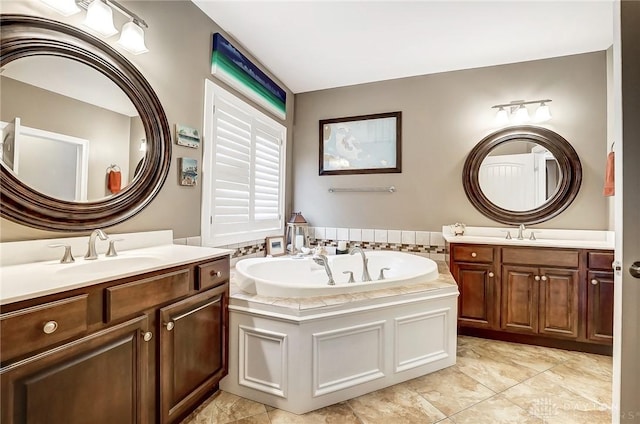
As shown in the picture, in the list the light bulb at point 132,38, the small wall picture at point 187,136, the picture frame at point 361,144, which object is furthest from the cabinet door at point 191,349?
the picture frame at point 361,144

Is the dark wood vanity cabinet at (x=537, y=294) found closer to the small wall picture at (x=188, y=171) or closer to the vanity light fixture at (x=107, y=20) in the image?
the small wall picture at (x=188, y=171)

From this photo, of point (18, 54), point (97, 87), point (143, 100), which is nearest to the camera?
point (18, 54)

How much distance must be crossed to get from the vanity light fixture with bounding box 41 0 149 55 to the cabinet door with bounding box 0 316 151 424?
1447 millimetres

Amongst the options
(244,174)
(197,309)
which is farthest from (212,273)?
(244,174)

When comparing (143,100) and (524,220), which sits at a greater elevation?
(143,100)

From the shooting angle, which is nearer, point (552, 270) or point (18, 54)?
point (18, 54)

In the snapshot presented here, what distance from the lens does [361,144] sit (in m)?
3.48

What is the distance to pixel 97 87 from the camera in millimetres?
1565

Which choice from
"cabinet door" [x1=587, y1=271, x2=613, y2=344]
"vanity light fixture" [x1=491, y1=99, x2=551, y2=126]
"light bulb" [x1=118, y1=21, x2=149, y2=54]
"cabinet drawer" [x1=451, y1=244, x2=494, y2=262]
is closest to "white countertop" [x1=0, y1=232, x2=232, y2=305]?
"light bulb" [x1=118, y1=21, x2=149, y2=54]

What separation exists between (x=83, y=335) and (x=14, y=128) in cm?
95

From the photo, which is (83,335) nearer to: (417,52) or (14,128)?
(14,128)

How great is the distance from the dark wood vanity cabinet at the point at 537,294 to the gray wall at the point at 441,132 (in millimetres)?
581

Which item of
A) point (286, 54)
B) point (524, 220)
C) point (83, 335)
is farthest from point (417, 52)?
point (83, 335)

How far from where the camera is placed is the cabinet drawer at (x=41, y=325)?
A: 84 cm
